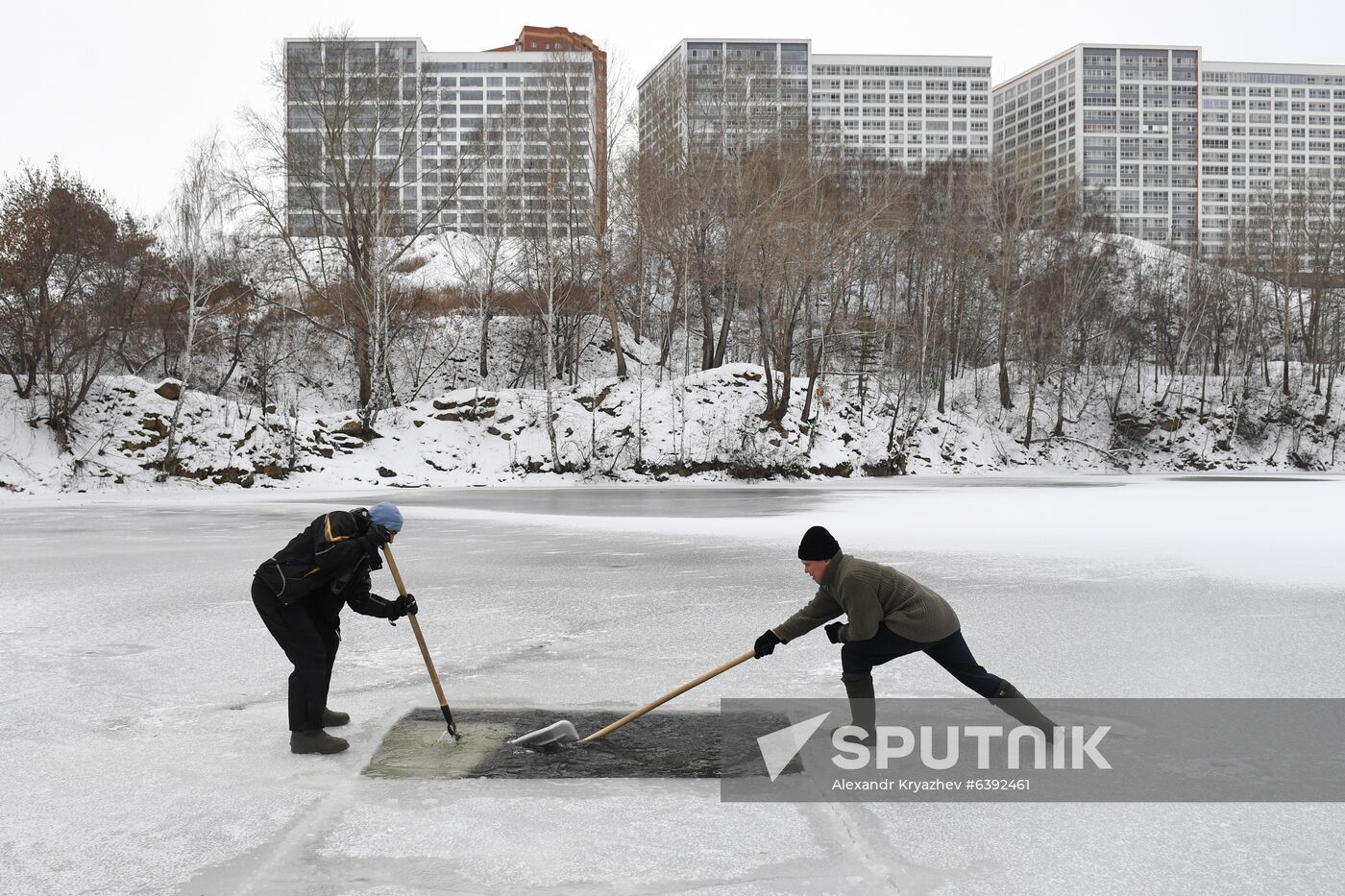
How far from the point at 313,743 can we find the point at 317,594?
728 mm

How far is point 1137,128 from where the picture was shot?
124062 mm

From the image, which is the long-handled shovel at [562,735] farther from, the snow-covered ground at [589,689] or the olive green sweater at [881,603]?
the olive green sweater at [881,603]

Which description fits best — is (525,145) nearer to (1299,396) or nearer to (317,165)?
(317,165)

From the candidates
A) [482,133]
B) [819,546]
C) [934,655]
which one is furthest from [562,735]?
[482,133]

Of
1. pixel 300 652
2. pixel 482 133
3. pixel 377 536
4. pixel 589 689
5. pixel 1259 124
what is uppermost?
pixel 1259 124

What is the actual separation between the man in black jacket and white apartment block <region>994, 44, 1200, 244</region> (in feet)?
432

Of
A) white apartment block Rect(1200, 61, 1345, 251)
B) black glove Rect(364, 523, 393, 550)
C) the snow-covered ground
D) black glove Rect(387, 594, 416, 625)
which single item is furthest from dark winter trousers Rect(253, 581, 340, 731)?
white apartment block Rect(1200, 61, 1345, 251)

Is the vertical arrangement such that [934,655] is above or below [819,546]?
below

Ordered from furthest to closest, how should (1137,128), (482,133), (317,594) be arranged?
(1137,128), (482,133), (317,594)

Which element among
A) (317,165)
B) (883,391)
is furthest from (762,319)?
(317,165)

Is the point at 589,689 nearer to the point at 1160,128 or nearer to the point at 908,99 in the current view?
the point at 1160,128

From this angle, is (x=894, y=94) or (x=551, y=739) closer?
(x=551, y=739)

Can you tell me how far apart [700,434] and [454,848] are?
26251mm

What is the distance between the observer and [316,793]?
13.9ft
